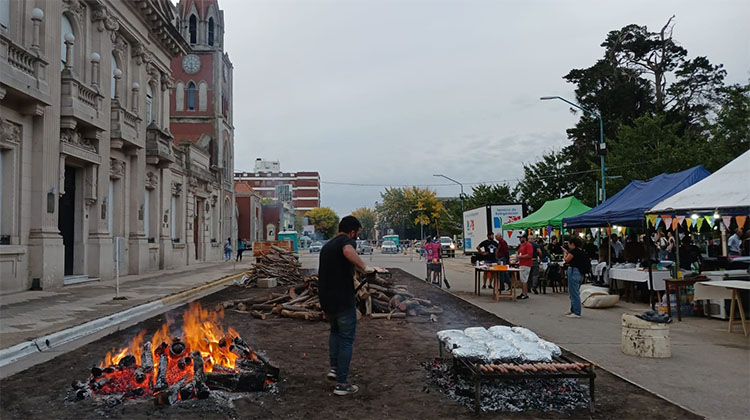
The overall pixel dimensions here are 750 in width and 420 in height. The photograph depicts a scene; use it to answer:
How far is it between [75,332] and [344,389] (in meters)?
6.13

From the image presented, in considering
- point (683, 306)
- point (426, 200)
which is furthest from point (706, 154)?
point (426, 200)

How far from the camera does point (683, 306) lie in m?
11.8

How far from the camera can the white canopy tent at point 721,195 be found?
9.07m

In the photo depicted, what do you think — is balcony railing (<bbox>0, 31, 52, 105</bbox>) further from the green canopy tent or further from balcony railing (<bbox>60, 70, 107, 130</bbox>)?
the green canopy tent

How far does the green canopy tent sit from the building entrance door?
1831 cm

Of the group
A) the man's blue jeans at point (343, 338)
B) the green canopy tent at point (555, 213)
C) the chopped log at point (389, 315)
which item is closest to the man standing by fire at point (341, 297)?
the man's blue jeans at point (343, 338)

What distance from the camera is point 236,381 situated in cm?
549

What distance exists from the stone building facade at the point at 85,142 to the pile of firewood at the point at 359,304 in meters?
4.22

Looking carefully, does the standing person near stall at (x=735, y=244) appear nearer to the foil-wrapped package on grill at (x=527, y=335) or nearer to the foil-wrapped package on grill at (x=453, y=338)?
the foil-wrapped package on grill at (x=527, y=335)

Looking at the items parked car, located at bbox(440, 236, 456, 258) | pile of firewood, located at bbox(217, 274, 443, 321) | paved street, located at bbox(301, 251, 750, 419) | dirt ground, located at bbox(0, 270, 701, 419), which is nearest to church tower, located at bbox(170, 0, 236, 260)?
parked car, located at bbox(440, 236, 456, 258)

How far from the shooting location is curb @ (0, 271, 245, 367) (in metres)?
7.24

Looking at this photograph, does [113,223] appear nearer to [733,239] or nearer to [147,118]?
[147,118]

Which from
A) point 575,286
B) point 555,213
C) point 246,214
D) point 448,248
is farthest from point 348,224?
point 246,214

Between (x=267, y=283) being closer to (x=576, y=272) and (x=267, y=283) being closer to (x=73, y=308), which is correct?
(x=73, y=308)
